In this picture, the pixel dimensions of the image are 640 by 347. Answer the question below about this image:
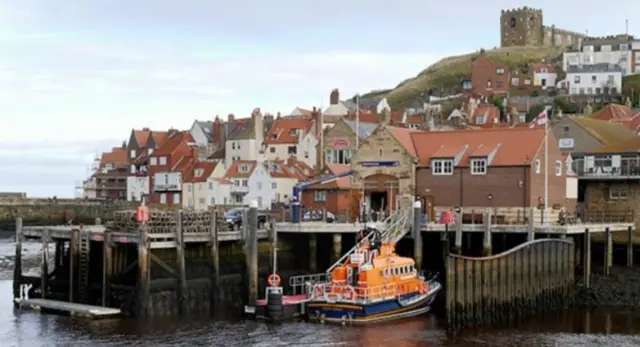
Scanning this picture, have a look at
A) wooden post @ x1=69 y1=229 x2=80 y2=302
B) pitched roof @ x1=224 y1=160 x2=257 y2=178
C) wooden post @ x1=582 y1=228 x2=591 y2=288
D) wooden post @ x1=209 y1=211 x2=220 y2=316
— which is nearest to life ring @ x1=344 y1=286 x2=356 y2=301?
wooden post @ x1=209 y1=211 x2=220 y2=316

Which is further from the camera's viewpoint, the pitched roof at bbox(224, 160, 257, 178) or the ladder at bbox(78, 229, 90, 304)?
the pitched roof at bbox(224, 160, 257, 178)

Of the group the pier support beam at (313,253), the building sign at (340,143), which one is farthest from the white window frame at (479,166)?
the building sign at (340,143)

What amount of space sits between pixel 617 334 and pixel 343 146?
1485 inches

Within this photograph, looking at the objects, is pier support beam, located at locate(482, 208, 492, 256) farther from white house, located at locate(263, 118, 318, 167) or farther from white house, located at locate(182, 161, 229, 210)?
white house, located at locate(263, 118, 318, 167)

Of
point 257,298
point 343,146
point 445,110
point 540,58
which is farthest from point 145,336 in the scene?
point 540,58

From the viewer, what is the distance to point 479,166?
48906mm

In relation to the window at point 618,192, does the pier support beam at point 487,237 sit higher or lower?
lower

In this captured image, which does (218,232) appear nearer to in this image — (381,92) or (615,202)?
(615,202)

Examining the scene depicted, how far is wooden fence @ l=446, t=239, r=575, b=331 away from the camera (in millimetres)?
35719

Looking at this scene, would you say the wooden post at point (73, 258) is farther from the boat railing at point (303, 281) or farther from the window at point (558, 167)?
the window at point (558, 167)

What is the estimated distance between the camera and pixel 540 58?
159m

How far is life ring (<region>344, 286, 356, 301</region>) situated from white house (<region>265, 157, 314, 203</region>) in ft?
133

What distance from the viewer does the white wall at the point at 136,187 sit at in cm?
10081

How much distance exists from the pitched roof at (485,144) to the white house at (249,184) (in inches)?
1151
